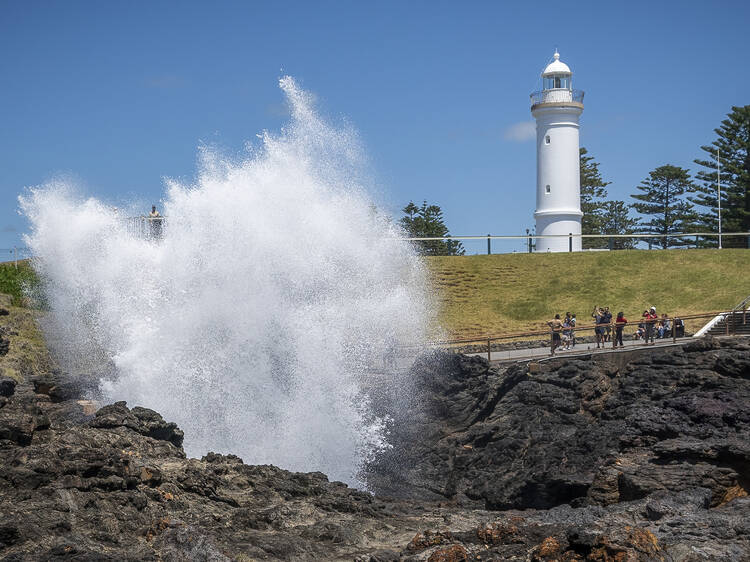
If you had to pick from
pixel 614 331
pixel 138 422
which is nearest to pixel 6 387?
pixel 138 422

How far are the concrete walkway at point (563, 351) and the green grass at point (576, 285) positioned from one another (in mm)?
7569

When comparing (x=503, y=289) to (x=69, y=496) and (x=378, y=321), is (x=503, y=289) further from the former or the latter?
(x=69, y=496)

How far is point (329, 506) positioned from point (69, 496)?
4.11 metres

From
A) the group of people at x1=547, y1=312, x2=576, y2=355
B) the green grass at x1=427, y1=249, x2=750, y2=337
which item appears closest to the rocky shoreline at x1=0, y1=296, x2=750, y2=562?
the group of people at x1=547, y1=312, x2=576, y2=355

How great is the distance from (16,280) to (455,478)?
901 inches

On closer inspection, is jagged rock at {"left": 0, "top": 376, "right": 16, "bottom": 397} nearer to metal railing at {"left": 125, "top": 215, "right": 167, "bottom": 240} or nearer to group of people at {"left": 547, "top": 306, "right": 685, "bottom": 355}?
metal railing at {"left": 125, "top": 215, "right": 167, "bottom": 240}

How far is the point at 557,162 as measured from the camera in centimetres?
4631

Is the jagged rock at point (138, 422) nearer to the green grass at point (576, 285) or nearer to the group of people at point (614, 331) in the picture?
the group of people at point (614, 331)

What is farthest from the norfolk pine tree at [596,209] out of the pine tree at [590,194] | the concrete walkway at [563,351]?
the concrete walkway at [563,351]

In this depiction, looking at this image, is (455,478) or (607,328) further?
(607,328)

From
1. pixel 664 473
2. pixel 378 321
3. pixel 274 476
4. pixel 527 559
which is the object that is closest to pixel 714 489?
pixel 664 473

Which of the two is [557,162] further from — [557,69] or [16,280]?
[16,280]

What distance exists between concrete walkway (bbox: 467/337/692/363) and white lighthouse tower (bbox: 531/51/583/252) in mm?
18424

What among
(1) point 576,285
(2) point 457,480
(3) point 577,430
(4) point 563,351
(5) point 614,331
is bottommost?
(2) point 457,480
